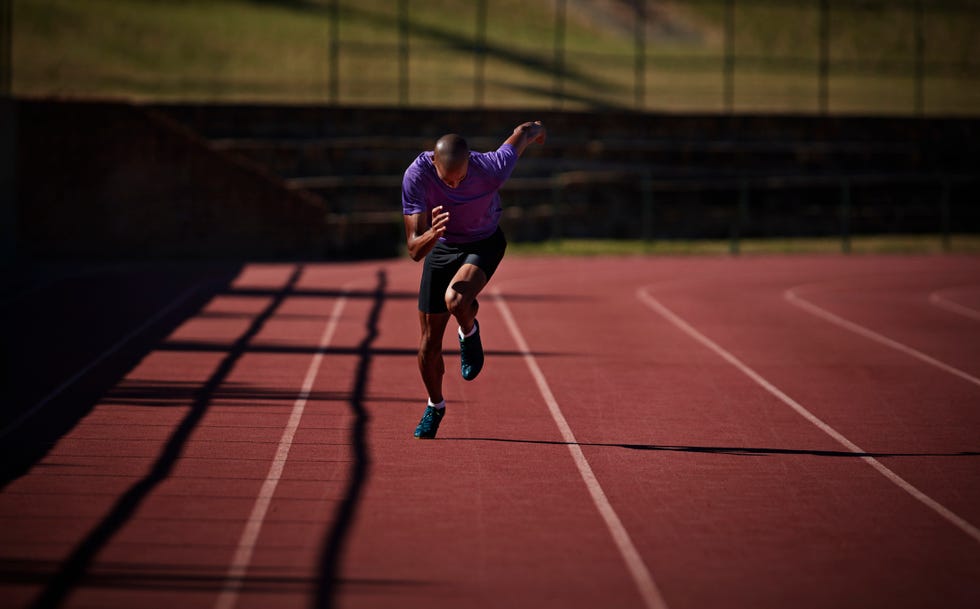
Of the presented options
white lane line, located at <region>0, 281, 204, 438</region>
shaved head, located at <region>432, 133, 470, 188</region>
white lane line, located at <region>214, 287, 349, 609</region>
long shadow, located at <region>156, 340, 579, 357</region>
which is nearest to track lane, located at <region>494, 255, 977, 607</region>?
long shadow, located at <region>156, 340, 579, 357</region>

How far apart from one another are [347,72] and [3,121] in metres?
27.0

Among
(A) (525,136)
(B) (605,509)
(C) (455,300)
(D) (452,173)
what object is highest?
(A) (525,136)

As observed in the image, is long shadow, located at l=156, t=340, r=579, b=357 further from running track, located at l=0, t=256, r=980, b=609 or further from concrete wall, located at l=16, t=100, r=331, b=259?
concrete wall, located at l=16, t=100, r=331, b=259

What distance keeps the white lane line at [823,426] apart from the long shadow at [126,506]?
A: 462 centimetres

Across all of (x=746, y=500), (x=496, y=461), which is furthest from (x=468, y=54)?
(x=746, y=500)

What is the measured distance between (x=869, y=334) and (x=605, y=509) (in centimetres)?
925

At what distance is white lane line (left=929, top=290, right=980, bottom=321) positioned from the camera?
18.3 metres

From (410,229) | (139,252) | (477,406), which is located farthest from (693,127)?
(410,229)

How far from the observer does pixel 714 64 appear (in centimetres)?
5128

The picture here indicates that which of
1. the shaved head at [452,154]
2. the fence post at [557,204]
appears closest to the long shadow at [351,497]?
the shaved head at [452,154]

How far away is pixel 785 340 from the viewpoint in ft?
51.0

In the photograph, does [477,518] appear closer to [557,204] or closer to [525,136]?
[525,136]

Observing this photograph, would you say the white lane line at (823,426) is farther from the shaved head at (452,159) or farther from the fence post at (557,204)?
the fence post at (557,204)

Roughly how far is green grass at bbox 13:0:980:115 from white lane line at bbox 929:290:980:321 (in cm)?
2171
